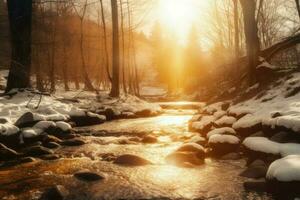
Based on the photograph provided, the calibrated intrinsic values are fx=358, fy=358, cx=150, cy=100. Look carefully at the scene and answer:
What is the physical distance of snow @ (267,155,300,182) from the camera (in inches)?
202

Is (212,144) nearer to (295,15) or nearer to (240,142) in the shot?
(240,142)

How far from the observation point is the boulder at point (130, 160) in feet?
26.0

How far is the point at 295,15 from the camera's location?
99.2ft

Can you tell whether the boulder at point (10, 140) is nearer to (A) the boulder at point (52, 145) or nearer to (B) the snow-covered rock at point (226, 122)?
(A) the boulder at point (52, 145)

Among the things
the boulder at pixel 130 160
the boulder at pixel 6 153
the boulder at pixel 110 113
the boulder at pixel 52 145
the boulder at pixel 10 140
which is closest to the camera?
the boulder at pixel 130 160

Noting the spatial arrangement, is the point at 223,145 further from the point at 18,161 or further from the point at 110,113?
the point at 110,113

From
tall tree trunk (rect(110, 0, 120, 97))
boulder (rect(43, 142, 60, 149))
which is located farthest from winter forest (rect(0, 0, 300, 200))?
tall tree trunk (rect(110, 0, 120, 97))

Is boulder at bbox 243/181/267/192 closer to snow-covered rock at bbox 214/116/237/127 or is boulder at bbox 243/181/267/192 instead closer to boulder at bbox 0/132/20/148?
snow-covered rock at bbox 214/116/237/127

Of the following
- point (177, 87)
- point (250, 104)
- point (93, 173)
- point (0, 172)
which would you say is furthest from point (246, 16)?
point (177, 87)

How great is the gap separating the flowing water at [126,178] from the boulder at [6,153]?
2.95 ft

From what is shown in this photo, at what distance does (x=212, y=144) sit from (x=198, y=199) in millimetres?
3132

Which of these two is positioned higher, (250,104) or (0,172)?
(250,104)

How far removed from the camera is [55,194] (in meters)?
5.69

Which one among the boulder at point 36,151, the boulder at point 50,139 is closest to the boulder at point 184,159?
the boulder at point 36,151
